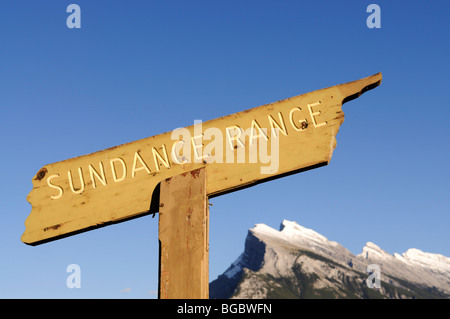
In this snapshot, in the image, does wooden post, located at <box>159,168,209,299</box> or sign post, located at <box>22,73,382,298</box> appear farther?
sign post, located at <box>22,73,382,298</box>

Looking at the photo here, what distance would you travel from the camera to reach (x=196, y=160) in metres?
3.14

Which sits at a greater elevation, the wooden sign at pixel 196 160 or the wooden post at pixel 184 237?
the wooden sign at pixel 196 160

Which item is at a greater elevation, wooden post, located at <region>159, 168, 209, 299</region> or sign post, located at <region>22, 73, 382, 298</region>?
sign post, located at <region>22, 73, 382, 298</region>

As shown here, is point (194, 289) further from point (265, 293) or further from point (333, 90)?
point (265, 293)

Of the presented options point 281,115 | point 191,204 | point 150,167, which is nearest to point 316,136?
point 281,115

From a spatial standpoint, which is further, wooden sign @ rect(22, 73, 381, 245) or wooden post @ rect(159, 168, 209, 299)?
wooden sign @ rect(22, 73, 381, 245)

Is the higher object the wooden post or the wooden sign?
the wooden sign

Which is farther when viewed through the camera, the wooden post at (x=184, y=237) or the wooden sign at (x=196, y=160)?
the wooden sign at (x=196, y=160)

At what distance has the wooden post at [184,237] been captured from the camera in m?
2.84

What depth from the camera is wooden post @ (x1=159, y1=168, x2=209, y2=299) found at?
2840mm

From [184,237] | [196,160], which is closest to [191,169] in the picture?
[196,160]

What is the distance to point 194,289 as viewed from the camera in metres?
2.80
